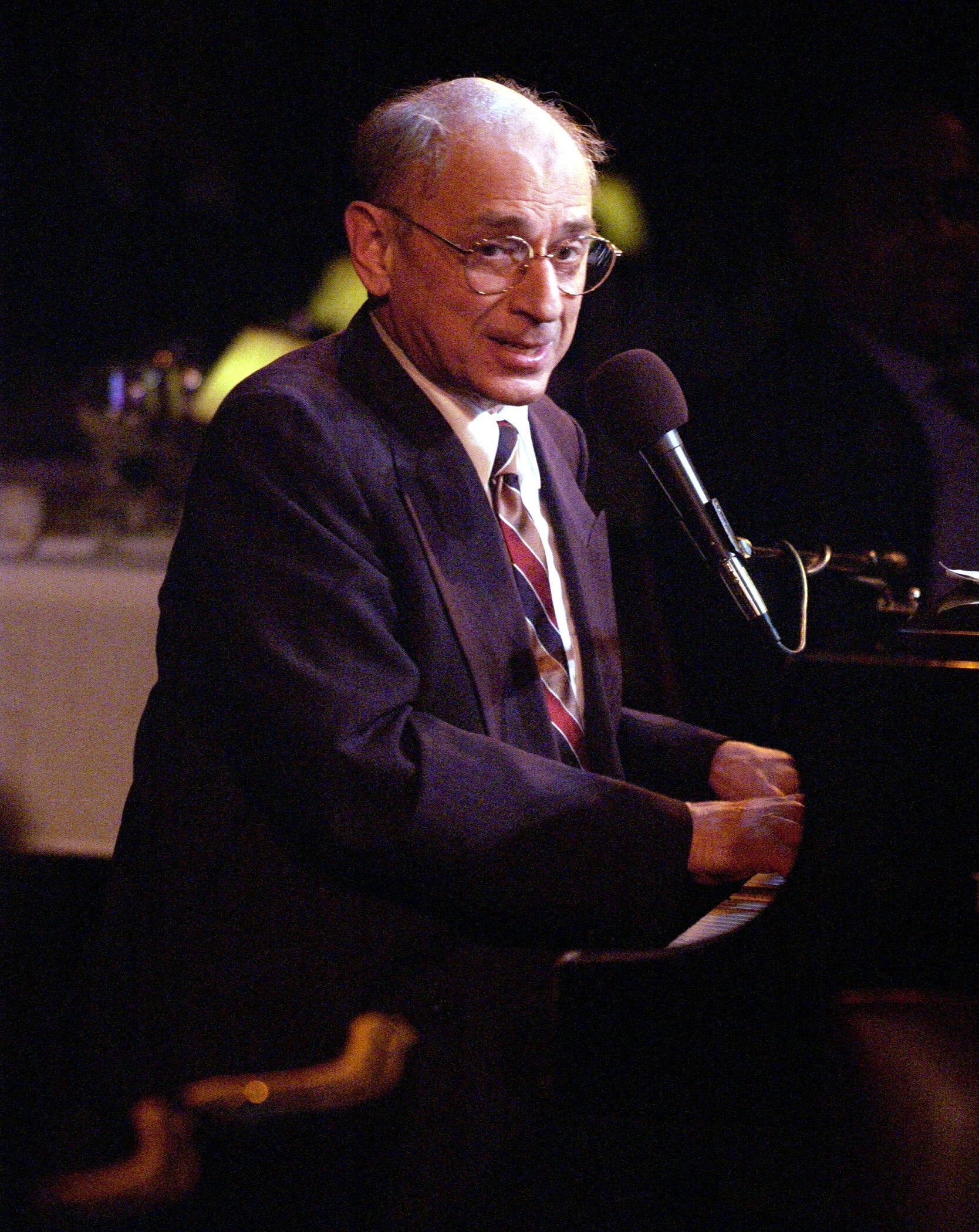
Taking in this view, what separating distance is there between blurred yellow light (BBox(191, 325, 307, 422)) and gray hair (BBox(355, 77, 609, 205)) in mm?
592

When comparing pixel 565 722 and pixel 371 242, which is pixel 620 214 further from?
pixel 565 722

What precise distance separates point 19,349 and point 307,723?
1.18 metres

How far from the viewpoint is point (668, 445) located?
4.19 ft

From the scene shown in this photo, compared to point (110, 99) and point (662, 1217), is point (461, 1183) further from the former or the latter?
point (110, 99)

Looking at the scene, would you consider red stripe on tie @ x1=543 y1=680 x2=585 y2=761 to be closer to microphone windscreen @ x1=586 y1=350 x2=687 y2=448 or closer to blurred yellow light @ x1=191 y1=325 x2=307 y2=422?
microphone windscreen @ x1=586 y1=350 x2=687 y2=448

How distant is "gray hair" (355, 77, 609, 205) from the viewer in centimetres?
138

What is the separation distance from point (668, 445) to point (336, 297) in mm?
920

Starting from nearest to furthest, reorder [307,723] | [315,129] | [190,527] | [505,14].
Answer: [307,723] → [190,527] → [505,14] → [315,129]

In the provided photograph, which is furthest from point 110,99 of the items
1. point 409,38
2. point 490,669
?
point 490,669

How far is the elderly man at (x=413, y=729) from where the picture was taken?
1.20 meters

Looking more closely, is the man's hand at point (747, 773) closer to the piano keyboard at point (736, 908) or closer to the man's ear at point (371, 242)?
the piano keyboard at point (736, 908)

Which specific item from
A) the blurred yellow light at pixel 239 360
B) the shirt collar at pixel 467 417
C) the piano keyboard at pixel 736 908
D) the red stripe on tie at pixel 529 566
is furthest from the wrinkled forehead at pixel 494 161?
the piano keyboard at pixel 736 908

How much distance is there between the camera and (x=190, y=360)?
2049mm

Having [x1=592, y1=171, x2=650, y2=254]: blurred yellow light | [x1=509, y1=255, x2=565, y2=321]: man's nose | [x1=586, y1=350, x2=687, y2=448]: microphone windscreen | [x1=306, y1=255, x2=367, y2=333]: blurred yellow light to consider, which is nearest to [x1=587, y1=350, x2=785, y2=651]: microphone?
[x1=586, y1=350, x2=687, y2=448]: microphone windscreen
